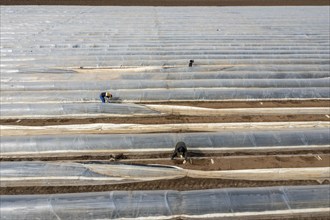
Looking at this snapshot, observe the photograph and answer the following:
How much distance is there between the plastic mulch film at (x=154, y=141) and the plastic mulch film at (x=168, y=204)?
1.39 metres

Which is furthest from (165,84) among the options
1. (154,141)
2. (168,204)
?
(168,204)

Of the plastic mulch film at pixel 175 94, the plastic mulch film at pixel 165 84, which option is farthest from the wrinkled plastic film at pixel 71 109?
the plastic mulch film at pixel 165 84

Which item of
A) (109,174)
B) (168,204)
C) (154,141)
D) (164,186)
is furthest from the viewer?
(154,141)

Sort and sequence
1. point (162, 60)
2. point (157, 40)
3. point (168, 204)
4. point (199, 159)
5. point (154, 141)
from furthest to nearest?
point (157, 40)
point (162, 60)
point (154, 141)
point (199, 159)
point (168, 204)

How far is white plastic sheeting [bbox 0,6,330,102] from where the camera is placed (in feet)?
27.9

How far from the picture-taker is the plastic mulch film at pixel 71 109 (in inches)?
289

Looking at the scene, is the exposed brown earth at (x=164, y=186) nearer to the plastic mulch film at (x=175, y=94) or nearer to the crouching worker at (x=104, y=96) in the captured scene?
the crouching worker at (x=104, y=96)

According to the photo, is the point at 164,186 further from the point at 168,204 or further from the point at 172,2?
the point at 172,2

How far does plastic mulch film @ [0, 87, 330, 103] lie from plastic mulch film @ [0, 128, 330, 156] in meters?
2.06

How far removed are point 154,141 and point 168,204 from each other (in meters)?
1.80

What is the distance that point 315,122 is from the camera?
7.11 metres

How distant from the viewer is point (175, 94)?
8320mm

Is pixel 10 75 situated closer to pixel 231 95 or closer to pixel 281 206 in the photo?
Result: pixel 231 95

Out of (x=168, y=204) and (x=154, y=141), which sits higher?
(x=154, y=141)
